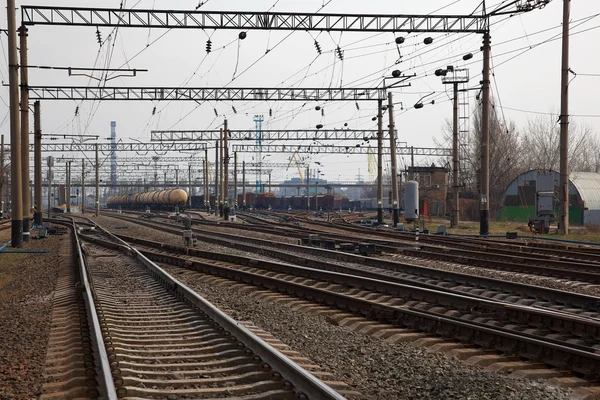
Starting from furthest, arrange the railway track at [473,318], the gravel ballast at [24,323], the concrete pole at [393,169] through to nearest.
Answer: the concrete pole at [393,169] → the railway track at [473,318] → the gravel ballast at [24,323]

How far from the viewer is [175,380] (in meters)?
5.80

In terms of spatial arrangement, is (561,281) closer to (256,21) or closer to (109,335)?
(109,335)

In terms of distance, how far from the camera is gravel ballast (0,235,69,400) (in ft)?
19.5

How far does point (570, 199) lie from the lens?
40281 mm

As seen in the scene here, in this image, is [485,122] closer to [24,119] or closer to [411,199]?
[411,199]

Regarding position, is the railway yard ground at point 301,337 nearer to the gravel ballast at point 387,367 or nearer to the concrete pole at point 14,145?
the gravel ballast at point 387,367

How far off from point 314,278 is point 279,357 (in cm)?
812

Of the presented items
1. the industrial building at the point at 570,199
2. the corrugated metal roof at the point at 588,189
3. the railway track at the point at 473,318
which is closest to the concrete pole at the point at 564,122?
the industrial building at the point at 570,199

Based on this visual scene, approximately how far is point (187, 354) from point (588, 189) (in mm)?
37697

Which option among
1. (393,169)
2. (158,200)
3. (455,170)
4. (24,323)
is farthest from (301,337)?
(158,200)

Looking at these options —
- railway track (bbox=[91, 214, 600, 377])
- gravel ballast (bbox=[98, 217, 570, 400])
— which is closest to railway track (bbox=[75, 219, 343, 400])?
gravel ballast (bbox=[98, 217, 570, 400])

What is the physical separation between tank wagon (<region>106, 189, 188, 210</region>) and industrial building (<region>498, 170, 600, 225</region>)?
38.5m

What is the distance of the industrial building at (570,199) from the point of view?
38625 millimetres

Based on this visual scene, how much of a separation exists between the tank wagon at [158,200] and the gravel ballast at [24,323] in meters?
55.5
